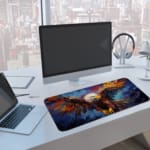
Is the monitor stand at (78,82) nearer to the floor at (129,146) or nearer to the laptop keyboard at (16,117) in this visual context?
the laptop keyboard at (16,117)

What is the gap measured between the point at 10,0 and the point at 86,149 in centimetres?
212

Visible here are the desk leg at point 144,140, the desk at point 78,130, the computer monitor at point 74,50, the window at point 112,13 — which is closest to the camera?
the desk at point 78,130

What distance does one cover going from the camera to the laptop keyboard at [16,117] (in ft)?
3.88

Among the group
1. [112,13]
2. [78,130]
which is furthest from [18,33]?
[78,130]

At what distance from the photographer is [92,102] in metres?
1.43

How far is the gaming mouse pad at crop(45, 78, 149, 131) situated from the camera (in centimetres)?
126

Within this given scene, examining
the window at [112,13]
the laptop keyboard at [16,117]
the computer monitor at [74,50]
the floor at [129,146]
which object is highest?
the window at [112,13]

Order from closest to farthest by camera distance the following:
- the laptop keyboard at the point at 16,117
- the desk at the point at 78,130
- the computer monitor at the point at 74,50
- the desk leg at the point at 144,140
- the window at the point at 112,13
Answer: the desk at the point at 78,130 < the laptop keyboard at the point at 16,117 < the computer monitor at the point at 74,50 < the desk leg at the point at 144,140 < the window at the point at 112,13

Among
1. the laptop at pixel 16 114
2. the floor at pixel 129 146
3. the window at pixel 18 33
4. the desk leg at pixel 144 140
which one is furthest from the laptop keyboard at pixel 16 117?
the window at pixel 18 33

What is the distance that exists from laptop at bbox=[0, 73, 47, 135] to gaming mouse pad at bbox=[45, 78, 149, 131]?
0.30ft

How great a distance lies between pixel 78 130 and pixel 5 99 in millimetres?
462

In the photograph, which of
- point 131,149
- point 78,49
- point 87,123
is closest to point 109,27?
point 78,49

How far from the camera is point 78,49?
1.65m

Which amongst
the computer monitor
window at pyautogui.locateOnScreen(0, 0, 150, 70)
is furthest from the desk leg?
window at pyautogui.locateOnScreen(0, 0, 150, 70)
